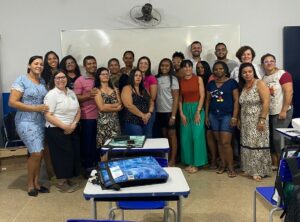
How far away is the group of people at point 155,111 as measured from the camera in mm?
3633

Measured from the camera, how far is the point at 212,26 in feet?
17.1

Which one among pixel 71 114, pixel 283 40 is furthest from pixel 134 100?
pixel 283 40

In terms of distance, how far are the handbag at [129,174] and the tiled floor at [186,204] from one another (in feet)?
4.15

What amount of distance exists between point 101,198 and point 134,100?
2252mm

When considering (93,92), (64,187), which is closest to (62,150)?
(64,187)

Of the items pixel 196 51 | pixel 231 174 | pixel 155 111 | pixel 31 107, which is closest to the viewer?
pixel 31 107

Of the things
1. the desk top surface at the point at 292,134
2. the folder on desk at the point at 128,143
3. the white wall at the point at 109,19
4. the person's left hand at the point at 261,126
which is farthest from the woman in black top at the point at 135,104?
the white wall at the point at 109,19

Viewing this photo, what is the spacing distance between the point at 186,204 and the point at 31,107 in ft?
6.03

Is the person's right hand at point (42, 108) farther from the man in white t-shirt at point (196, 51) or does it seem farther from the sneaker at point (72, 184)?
the man in white t-shirt at point (196, 51)

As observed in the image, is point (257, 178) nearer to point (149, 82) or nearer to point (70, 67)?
point (149, 82)

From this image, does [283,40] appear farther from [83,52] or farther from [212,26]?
[83,52]

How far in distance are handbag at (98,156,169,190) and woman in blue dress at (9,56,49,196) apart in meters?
1.84

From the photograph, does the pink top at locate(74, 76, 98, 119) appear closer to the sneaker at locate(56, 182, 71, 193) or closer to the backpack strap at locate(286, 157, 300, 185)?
the sneaker at locate(56, 182, 71, 193)

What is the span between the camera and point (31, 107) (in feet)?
11.5
